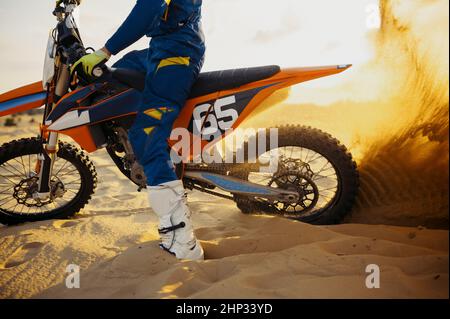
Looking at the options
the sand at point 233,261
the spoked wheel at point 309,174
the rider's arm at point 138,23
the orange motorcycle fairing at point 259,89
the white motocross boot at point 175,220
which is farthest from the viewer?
the spoked wheel at point 309,174

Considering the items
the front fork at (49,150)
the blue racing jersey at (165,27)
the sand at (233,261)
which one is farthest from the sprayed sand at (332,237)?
the blue racing jersey at (165,27)

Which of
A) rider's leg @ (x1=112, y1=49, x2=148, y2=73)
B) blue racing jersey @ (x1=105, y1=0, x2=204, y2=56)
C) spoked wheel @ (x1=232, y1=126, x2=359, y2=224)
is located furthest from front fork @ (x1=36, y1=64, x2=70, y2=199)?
spoked wheel @ (x1=232, y1=126, x2=359, y2=224)

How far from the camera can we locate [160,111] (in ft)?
6.75

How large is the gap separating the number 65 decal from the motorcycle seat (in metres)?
0.09

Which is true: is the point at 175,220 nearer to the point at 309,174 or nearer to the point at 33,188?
the point at 309,174

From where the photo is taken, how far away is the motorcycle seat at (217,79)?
2.25 m

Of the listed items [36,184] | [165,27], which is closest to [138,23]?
[165,27]

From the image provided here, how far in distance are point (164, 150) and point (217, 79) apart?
2.16 ft

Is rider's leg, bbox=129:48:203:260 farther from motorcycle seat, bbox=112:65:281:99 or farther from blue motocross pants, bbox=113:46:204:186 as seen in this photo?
motorcycle seat, bbox=112:65:281:99

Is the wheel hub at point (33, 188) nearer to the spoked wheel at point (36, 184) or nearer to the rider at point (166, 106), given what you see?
the spoked wheel at point (36, 184)

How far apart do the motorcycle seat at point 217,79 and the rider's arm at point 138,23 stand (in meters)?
0.34

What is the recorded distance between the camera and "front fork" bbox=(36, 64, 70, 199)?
8.46 feet
